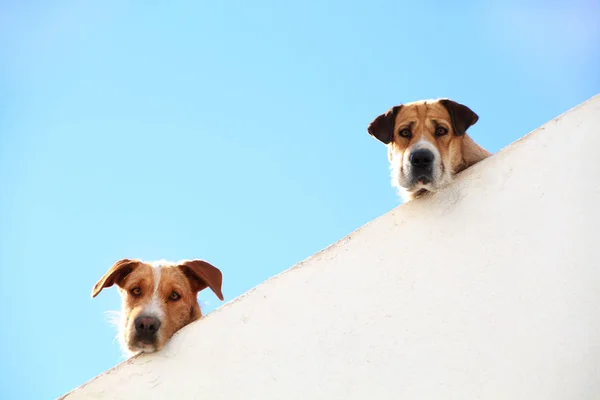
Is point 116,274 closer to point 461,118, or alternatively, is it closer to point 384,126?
point 384,126

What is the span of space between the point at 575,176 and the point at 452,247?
926 millimetres

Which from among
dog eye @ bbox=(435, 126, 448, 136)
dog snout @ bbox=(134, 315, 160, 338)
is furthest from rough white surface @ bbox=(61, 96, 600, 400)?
dog eye @ bbox=(435, 126, 448, 136)

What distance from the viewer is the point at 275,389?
464 centimetres

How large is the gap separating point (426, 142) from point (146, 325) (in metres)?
2.58

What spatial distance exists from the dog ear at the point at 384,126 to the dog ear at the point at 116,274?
2.32m

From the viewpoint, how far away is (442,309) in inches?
183

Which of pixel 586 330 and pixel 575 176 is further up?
pixel 575 176

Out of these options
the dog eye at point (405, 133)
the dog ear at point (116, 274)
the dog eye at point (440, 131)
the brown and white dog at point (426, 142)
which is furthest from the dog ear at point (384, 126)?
the dog ear at point (116, 274)

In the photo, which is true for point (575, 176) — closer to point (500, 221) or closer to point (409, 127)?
point (500, 221)

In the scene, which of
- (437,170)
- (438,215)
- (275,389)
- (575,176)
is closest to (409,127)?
(437,170)

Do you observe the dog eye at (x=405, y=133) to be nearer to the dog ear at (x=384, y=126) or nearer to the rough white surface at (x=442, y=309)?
the dog ear at (x=384, y=126)

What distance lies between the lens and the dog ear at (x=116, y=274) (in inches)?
230

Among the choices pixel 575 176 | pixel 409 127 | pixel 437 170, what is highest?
pixel 409 127

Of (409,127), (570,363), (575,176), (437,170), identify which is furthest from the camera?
(409,127)
